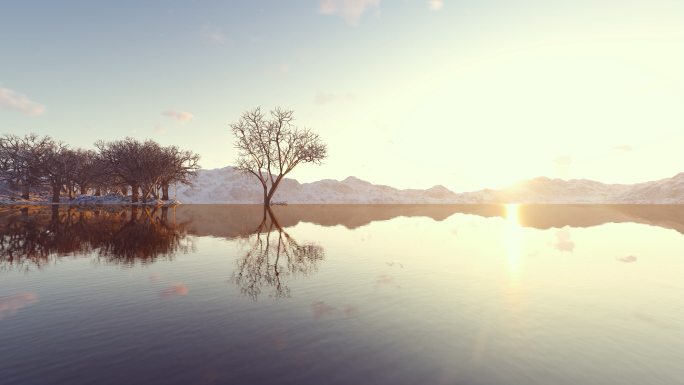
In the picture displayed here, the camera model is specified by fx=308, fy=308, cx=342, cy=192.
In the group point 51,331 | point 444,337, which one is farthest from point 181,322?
point 444,337

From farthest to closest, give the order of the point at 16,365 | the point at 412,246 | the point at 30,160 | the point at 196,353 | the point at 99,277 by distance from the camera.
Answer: the point at 30,160, the point at 412,246, the point at 99,277, the point at 196,353, the point at 16,365

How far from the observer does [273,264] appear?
14.0 m

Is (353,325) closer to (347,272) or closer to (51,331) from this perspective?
(347,272)

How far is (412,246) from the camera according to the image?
69.6 ft

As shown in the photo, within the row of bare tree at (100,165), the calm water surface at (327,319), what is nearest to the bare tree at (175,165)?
the row of bare tree at (100,165)

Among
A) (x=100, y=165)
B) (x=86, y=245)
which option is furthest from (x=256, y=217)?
(x=100, y=165)

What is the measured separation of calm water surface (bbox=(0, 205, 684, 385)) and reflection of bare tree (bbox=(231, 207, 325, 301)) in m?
0.10

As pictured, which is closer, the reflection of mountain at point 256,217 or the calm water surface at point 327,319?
the calm water surface at point 327,319

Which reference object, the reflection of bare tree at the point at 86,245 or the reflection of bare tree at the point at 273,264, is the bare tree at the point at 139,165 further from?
the reflection of bare tree at the point at 273,264

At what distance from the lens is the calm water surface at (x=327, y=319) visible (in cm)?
559

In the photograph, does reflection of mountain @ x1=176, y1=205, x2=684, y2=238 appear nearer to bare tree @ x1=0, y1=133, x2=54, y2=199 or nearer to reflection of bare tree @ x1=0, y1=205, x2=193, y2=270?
reflection of bare tree @ x1=0, y1=205, x2=193, y2=270

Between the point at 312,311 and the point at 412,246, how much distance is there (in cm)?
1397

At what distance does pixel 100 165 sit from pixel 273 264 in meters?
81.5

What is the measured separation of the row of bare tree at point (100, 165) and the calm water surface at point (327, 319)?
186 ft
